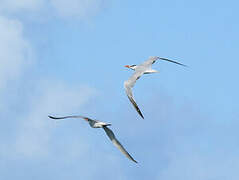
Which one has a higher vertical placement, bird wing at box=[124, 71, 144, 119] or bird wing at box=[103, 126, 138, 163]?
bird wing at box=[124, 71, 144, 119]

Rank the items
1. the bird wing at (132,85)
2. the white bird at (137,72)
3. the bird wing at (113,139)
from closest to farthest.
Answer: the bird wing at (132,85) → the white bird at (137,72) → the bird wing at (113,139)

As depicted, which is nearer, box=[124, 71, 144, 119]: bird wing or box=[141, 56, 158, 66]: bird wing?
box=[124, 71, 144, 119]: bird wing

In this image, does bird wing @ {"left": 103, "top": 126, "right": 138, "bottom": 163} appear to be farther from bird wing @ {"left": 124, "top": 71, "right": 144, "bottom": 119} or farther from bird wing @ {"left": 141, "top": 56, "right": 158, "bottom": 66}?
bird wing @ {"left": 141, "top": 56, "right": 158, "bottom": 66}

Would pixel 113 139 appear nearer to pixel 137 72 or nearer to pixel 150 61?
pixel 137 72

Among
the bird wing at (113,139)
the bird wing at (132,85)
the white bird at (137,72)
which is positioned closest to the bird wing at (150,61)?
the white bird at (137,72)

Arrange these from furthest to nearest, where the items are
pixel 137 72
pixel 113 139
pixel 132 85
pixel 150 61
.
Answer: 1. pixel 150 61
2. pixel 137 72
3. pixel 113 139
4. pixel 132 85

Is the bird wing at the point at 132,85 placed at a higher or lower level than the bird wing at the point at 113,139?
higher

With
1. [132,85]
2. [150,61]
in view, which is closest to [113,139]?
[132,85]

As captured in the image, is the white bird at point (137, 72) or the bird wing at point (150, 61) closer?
the white bird at point (137, 72)

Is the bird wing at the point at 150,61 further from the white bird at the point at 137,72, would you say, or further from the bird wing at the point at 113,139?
the bird wing at the point at 113,139

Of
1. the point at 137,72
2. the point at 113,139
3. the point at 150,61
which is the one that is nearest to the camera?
the point at 113,139

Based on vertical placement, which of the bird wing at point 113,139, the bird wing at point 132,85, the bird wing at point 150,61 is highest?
the bird wing at point 150,61

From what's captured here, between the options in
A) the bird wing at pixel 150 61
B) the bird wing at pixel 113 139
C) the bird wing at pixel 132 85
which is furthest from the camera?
the bird wing at pixel 150 61

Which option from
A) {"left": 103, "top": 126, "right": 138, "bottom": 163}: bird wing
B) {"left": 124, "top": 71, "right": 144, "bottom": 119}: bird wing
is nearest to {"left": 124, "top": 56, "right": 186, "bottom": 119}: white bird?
{"left": 124, "top": 71, "right": 144, "bottom": 119}: bird wing
